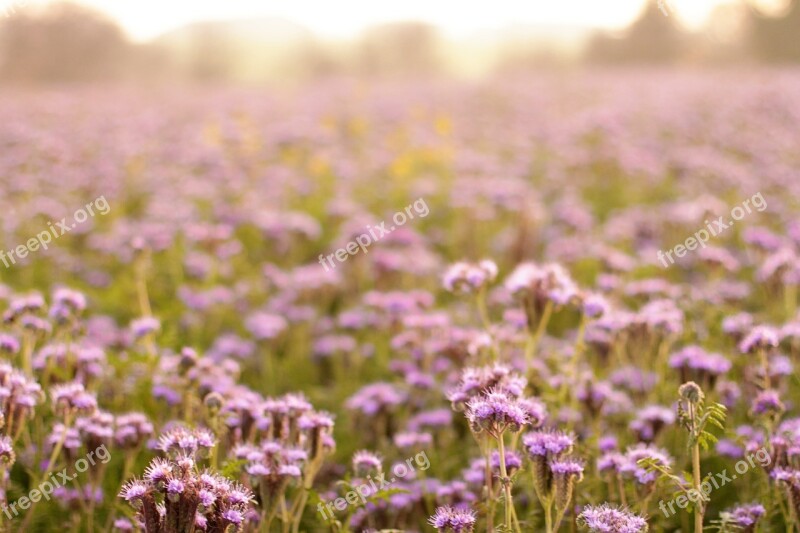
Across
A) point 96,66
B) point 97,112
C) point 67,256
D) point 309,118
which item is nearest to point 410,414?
point 67,256

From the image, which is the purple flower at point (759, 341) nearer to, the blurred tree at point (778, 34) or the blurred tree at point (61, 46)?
the blurred tree at point (61, 46)

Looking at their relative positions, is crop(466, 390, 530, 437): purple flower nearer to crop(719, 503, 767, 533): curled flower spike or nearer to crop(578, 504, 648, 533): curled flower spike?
crop(578, 504, 648, 533): curled flower spike

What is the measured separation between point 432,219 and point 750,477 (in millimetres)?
6056

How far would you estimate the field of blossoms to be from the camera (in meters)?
3.59

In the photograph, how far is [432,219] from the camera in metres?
10.2

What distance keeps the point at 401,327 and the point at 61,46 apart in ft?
134

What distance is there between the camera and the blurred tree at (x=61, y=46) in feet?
130

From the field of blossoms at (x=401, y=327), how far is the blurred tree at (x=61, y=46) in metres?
28.0

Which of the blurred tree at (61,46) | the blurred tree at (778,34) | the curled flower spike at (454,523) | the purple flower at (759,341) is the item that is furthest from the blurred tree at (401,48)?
the curled flower spike at (454,523)

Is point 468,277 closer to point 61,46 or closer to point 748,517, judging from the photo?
point 748,517

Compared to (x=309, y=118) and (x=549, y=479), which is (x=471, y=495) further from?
(x=309, y=118)

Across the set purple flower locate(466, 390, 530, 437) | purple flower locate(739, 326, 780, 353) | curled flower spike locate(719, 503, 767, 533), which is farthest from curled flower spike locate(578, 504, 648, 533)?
purple flower locate(739, 326, 780, 353)

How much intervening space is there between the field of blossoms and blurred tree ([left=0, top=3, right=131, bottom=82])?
28.0 meters

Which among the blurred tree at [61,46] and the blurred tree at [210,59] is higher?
the blurred tree at [210,59]
